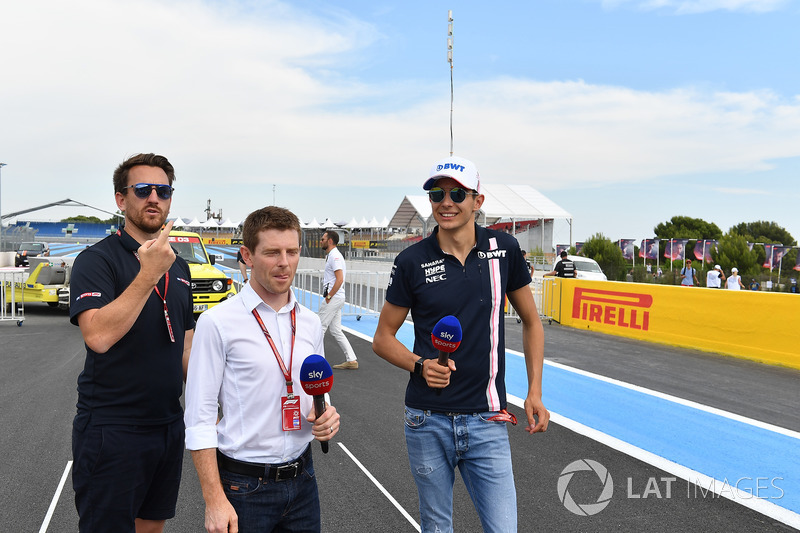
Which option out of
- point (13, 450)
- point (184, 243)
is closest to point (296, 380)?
point (13, 450)

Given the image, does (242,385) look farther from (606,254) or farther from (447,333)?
(606,254)

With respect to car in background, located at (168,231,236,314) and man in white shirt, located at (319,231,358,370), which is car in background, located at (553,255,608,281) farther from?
man in white shirt, located at (319,231,358,370)

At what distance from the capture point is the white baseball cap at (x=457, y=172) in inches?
111

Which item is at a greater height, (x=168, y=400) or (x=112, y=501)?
(x=168, y=400)

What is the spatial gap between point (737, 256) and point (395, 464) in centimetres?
3105

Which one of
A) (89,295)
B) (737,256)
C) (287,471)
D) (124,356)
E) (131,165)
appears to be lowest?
(287,471)

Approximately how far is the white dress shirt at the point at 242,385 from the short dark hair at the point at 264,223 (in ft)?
0.61

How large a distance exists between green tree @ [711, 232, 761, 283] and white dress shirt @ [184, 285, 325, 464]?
31546 mm

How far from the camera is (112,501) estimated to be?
2.34m

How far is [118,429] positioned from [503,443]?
1.61 m

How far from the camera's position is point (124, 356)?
93.8 inches

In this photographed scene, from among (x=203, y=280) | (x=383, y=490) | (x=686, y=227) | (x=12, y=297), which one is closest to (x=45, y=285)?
(x=12, y=297)

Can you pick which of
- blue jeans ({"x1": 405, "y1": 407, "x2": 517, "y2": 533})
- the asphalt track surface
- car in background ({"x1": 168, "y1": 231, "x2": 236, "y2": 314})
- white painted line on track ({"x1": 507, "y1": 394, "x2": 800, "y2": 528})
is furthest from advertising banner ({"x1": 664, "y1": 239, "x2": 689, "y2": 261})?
blue jeans ({"x1": 405, "y1": 407, "x2": 517, "y2": 533})

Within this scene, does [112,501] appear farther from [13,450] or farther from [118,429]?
[13,450]
